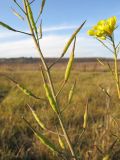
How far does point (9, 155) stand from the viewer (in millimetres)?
3732

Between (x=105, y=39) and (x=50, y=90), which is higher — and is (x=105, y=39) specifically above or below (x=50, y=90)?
above

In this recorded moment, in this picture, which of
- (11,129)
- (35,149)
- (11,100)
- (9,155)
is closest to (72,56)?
(9,155)

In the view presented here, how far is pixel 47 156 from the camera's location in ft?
13.0

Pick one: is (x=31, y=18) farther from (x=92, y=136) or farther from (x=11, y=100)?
(x=11, y=100)

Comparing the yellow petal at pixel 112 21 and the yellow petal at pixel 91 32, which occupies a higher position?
the yellow petal at pixel 112 21

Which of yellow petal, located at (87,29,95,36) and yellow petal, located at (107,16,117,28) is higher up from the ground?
yellow petal, located at (107,16,117,28)

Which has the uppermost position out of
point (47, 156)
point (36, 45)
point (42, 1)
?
point (42, 1)

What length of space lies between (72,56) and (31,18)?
5.1 inches

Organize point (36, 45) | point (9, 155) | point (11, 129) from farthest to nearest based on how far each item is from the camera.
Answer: point (11, 129)
point (9, 155)
point (36, 45)

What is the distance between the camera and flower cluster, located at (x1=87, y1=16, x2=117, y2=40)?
1224 mm

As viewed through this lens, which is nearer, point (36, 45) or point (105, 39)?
point (36, 45)

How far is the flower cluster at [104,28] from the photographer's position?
1.22m

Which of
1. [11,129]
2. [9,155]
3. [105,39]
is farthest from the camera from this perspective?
[11,129]

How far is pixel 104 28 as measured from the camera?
1235 mm
